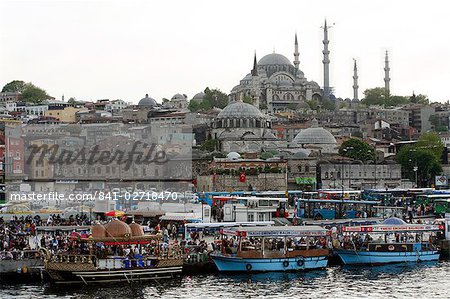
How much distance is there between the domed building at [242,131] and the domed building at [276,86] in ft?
103

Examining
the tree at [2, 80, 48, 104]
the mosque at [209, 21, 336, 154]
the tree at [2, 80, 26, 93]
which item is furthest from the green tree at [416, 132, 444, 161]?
the tree at [2, 80, 26, 93]

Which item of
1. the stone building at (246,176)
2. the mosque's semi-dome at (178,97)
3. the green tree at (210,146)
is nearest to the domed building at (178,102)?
the mosque's semi-dome at (178,97)

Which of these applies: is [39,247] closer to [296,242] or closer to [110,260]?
[110,260]

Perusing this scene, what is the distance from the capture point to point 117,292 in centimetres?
2405

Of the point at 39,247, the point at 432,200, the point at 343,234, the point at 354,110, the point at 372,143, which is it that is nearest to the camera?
the point at 39,247

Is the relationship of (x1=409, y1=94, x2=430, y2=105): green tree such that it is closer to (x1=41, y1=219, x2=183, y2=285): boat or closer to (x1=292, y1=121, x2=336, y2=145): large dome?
(x1=292, y1=121, x2=336, y2=145): large dome

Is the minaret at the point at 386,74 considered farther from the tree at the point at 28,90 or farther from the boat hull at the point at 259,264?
the boat hull at the point at 259,264

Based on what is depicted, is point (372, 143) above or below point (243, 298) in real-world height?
above

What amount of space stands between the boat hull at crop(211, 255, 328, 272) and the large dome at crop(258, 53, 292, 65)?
335 feet

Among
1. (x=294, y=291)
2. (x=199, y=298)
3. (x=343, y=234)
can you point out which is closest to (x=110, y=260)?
(x=199, y=298)

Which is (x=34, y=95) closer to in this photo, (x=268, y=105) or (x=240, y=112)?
(x=268, y=105)

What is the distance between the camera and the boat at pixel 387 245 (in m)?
29.1

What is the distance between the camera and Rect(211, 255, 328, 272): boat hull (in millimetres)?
27016

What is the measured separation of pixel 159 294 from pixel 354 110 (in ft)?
306
